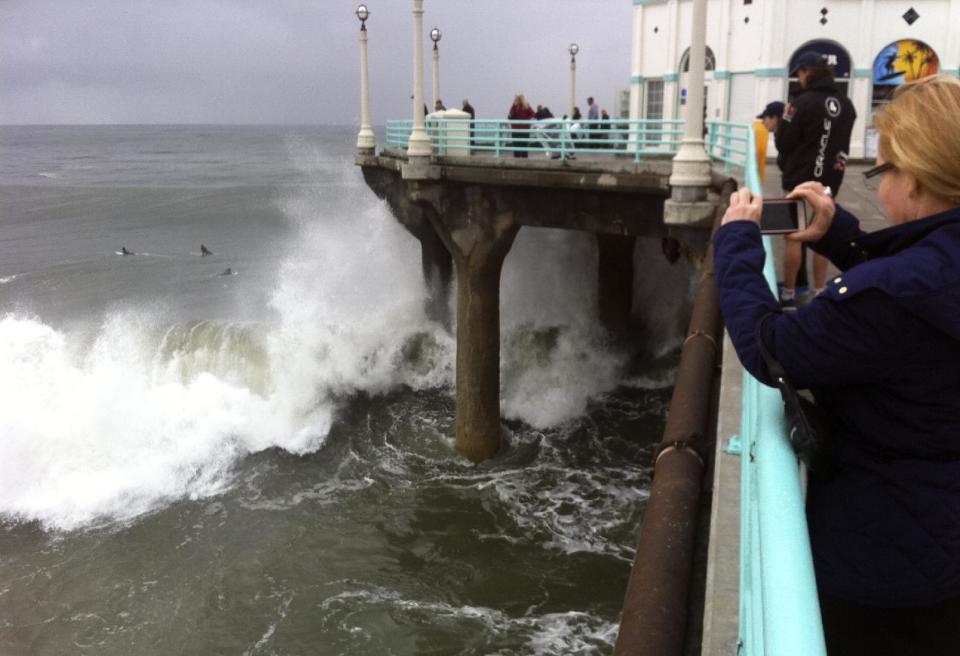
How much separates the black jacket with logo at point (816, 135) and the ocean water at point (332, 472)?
17.4 ft

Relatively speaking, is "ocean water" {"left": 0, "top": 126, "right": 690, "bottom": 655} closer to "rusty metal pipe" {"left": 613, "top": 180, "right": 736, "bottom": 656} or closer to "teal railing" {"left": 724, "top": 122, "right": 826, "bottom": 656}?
"rusty metal pipe" {"left": 613, "top": 180, "right": 736, "bottom": 656}

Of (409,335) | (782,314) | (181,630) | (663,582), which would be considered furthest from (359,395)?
(782,314)

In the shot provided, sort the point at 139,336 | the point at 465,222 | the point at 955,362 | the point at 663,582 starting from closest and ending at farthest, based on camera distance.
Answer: the point at 955,362, the point at 663,582, the point at 465,222, the point at 139,336

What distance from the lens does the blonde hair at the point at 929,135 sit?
59.7 inches

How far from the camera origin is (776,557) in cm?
130

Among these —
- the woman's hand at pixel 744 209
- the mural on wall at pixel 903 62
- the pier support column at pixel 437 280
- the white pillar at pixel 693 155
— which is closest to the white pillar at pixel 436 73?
the pier support column at pixel 437 280

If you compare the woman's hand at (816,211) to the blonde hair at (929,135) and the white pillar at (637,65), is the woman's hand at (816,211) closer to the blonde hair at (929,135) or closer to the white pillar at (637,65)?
the blonde hair at (929,135)

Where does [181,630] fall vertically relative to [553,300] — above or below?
below

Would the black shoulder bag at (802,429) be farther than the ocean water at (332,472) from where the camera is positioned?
No

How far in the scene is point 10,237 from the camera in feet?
143

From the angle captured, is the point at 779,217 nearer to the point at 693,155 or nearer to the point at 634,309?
the point at 693,155

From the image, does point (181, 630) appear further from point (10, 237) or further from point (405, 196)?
point (10, 237)

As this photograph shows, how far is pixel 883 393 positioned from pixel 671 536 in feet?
4.60

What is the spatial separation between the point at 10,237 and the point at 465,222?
38.8 meters
